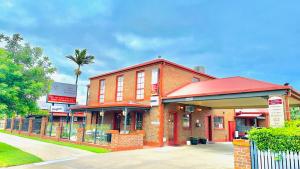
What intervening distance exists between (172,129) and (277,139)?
11.6m

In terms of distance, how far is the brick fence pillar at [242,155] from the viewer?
7629 millimetres

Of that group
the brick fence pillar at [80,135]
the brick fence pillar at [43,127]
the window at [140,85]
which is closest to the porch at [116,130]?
the brick fence pillar at [80,135]

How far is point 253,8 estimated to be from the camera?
50.0ft

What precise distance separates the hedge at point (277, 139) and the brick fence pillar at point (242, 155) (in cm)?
37

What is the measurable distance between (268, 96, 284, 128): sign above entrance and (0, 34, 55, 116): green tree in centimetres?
1177

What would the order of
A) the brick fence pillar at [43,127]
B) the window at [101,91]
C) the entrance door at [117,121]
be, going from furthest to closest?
the window at [101,91] < the brick fence pillar at [43,127] < the entrance door at [117,121]

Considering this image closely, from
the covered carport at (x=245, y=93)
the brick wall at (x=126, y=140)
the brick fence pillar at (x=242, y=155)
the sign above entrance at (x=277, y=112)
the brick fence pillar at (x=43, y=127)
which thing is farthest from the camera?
the brick fence pillar at (x=43, y=127)

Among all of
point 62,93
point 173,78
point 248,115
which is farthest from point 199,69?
point 62,93

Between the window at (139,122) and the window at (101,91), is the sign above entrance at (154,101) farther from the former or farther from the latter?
the window at (101,91)

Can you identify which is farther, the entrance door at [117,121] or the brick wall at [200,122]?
the entrance door at [117,121]

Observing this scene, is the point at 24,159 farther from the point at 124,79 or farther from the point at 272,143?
the point at 124,79

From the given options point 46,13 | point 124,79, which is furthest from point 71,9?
point 124,79

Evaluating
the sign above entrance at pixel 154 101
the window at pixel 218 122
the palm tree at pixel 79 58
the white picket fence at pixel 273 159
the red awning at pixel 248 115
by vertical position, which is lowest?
the white picket fence at pixel 273 159

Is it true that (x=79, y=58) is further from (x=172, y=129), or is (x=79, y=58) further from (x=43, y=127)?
(x=172, y=129)
